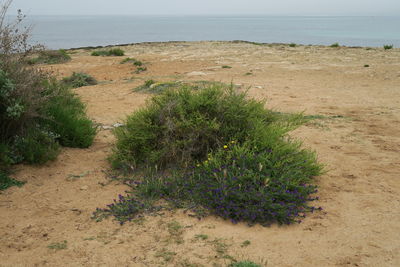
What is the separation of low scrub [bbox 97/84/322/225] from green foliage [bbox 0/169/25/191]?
1068 millimetres

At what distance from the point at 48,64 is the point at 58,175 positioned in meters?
13.3

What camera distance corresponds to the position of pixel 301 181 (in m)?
4.16

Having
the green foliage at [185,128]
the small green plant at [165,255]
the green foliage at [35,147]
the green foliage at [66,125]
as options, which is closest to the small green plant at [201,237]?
the small green plant at [165,255]

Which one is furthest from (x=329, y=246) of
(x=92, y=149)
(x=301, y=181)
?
(x=92, y=149)

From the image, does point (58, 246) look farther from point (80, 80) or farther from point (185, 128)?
point (80, 80)

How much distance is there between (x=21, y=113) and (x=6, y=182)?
86 centimetres

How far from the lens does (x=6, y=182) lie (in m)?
4.25

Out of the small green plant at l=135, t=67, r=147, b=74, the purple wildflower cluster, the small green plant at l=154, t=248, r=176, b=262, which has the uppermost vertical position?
the small green plant at l=135, t=67, r=147, b=74

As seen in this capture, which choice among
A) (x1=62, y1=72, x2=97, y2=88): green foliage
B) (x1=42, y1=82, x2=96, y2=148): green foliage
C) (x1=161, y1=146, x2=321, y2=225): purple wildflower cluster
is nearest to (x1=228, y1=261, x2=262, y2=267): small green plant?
(x1=161, y1=146, x2=321, y2=225): purple wildflower cluster

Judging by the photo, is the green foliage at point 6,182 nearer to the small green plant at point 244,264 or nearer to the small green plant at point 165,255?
the small green plant at point 165,255

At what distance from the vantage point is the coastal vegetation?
440cm

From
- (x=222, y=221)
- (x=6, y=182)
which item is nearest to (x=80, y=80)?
(x=6, y=182)

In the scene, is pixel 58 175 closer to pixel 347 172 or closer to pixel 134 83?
pixel 347 172

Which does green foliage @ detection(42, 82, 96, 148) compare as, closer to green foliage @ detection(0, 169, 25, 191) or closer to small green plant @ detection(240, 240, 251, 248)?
green foliage @ detection(0, 169, 25, 191)
